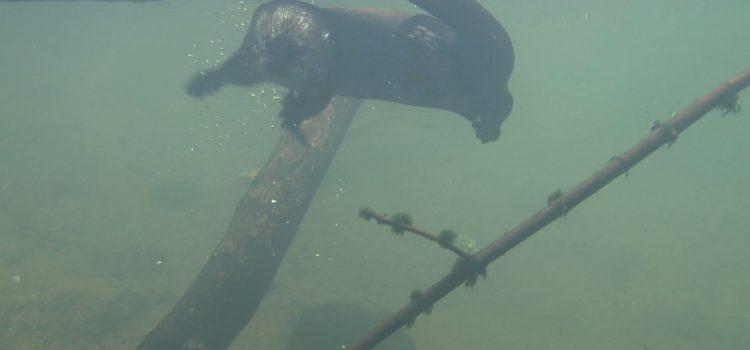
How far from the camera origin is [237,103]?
34.9m

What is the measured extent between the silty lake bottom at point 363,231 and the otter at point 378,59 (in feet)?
12.6

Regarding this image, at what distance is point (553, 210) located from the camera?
10.3ft

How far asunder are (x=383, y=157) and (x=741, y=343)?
13586 mm

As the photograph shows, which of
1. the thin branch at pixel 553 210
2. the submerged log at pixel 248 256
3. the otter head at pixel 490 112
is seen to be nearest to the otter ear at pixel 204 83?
the submerged log at pixel 248 256

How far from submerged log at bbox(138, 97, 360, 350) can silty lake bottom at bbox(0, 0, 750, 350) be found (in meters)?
2.35

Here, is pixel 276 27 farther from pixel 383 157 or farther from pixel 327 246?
pixel 383 157

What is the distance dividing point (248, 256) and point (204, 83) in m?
2.52

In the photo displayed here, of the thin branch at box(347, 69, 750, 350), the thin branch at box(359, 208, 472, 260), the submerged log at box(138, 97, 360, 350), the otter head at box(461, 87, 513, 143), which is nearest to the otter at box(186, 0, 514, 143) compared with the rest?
the otter head at box(461, 87, 513, 143)

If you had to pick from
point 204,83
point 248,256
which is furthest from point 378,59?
point 248,256

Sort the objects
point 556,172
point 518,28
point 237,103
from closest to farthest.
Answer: point 556,172 → point 237,103 → point 518,28

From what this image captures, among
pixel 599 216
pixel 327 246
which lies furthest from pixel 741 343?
pixel 327 246

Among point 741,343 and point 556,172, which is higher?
point 741,343

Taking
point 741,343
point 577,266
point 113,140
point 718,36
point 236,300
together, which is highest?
point 236,300

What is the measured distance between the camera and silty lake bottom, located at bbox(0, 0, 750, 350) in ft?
30.7
